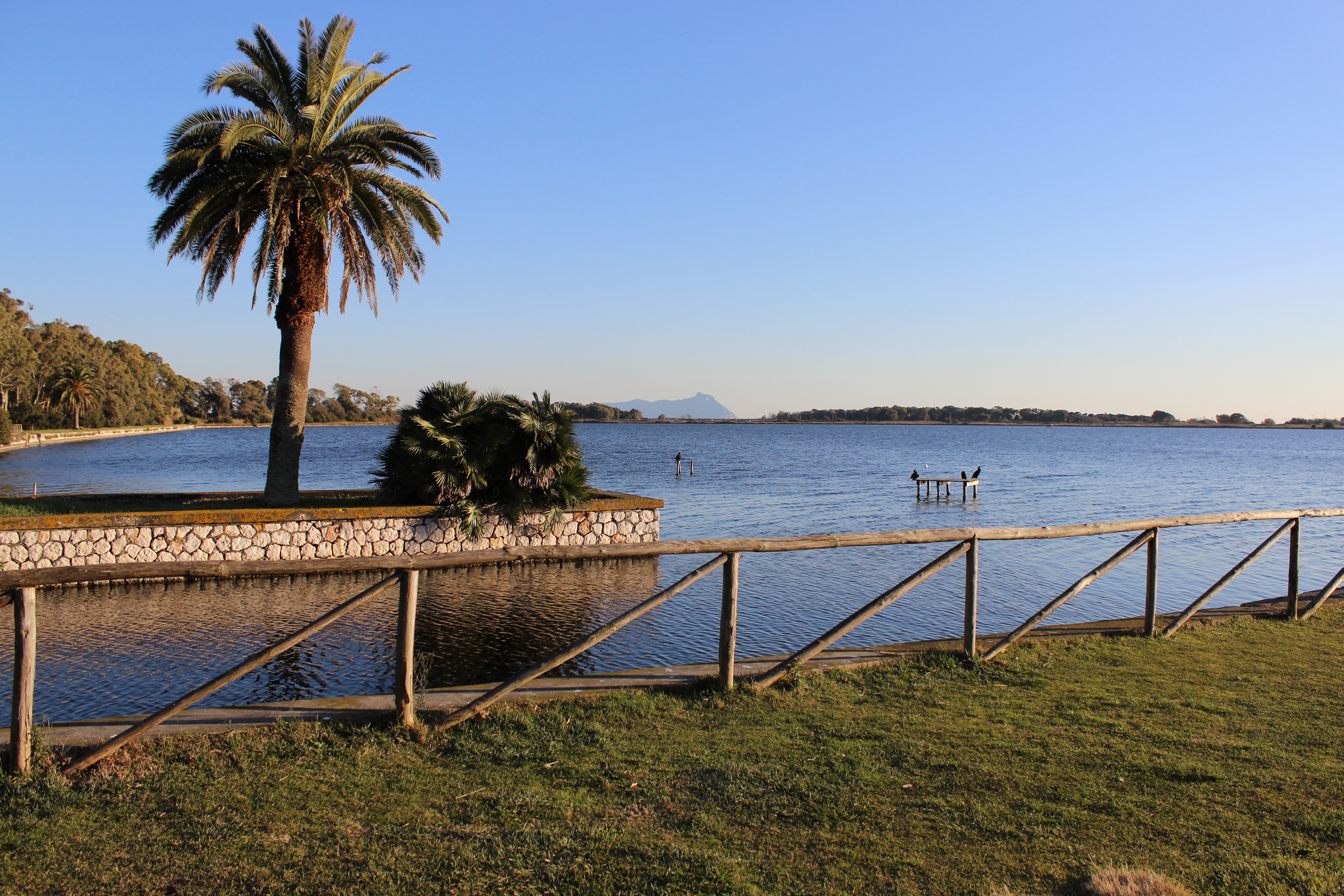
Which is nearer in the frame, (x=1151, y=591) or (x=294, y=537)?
(x=1151, y=591)

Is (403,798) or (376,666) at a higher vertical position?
(403,798)

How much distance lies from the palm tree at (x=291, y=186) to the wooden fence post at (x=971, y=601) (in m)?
14.9

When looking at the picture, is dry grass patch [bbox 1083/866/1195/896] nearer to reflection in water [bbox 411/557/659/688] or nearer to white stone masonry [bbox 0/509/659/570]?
reflection in water [bbox 411/557/659/688]

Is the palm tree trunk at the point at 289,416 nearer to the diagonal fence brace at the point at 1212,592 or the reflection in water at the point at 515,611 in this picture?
the reflection in water at the point at 515,611

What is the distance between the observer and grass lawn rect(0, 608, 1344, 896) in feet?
13.4

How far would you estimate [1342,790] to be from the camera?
5.11 metres

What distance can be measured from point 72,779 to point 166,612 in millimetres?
9101

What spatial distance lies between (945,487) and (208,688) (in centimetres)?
4889

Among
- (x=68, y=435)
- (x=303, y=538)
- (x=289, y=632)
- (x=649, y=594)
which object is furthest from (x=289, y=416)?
(x=68, y=435)

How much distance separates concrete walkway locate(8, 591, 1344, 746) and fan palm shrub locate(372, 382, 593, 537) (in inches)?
420

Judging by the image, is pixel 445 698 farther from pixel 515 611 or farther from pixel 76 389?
pixel 76 389

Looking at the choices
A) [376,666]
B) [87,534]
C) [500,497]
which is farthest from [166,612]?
[500,497]

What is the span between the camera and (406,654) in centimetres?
610

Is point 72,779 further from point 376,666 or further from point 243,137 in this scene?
point 243,137
